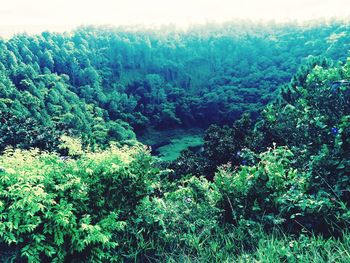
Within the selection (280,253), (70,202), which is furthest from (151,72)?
(280,253)

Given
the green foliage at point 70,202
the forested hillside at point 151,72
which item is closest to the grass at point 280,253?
the green foliage at point 70,202

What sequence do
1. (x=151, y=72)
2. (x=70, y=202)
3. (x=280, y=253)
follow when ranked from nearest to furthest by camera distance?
(x=280, y=253)
(x=70, y=202)
(x=151, y=72)

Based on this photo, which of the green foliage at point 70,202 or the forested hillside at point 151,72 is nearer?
the green foliage at point 70,202

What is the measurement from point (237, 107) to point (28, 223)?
53.7 m

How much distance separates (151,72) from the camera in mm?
78125

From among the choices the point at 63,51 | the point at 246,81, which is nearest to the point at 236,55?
the point at 246,81

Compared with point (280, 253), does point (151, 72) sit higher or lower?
lower

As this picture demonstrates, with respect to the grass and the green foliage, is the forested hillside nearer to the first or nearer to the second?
the green foliage

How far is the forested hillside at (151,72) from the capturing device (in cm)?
4862

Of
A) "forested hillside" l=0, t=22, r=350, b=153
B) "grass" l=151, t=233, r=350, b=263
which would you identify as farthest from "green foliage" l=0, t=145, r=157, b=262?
"forested hillside" l=0, t=22, r=350, b=153

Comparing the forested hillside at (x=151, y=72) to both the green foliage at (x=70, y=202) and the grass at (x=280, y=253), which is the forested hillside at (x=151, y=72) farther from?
the grass at (x=280, y=253)

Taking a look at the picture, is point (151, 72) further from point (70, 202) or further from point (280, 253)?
point (280, 253)

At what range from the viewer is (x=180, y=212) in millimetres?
4129

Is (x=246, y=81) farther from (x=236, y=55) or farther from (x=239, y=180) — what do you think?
(x=239, y=180)
